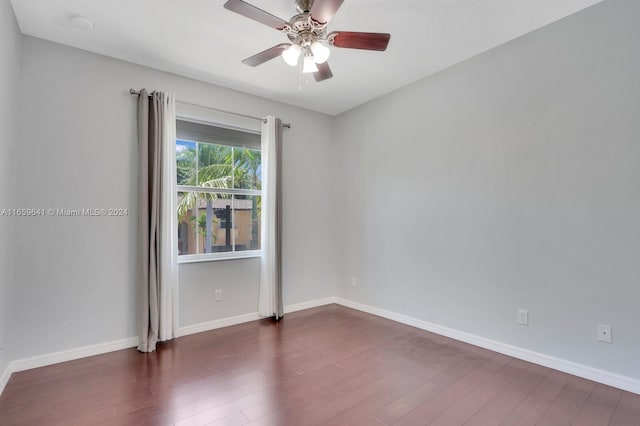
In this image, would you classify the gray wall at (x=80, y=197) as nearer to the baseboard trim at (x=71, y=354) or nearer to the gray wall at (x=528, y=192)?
the baseboard trim at (x=71, y=354)

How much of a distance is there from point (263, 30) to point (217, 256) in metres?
2.28

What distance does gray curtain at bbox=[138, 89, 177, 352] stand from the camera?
279 cm

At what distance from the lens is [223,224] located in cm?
356

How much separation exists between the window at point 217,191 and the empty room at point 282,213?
3 centimetres

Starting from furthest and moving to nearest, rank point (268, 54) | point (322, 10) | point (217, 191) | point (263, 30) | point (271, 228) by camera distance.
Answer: point (271, 228) → point (217, 191) → point (263, 30) → point (268, 54) → point (322, 10)

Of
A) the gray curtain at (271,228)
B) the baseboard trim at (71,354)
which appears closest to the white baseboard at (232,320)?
the gray curtain at (271,228)

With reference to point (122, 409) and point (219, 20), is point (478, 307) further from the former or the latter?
point (219, 20)

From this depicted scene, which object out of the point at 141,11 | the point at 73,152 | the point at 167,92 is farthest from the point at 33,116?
the point at 141,11

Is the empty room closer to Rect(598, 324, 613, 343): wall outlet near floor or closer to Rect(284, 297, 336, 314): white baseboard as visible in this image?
Rect(598, 324, 613, 343): wall outlet near floor

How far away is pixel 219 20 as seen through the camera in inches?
91.4

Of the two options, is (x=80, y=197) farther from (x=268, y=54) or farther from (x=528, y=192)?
(x=528, y=192)

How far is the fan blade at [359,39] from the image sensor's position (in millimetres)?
1970

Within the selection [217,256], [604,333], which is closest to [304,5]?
[217,256]

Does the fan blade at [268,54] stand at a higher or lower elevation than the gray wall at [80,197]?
higher
